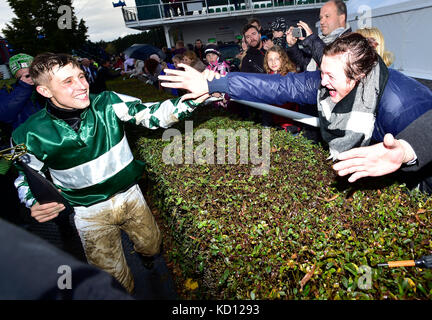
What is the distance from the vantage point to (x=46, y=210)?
2.27 m

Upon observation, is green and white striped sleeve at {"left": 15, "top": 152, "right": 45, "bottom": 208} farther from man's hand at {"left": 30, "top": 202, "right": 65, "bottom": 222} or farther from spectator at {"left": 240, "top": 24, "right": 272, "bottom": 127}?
spectator at {"left": 240, "top": 24, "right": 272, "bottom": 127}

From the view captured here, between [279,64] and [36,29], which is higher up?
[36,29]

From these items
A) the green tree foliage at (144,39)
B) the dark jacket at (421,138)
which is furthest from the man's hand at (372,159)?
the green tree foliage at (144,39)

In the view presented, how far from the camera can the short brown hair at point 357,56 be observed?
2033mm

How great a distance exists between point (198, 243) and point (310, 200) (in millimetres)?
923

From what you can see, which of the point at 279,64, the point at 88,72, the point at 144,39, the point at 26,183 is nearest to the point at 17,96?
the point at 26,183

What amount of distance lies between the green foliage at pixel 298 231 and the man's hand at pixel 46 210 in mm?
954

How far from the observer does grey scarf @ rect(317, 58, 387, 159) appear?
2.01 meters

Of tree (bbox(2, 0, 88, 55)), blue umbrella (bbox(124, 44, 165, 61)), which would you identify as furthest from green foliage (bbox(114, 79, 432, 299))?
tree (bbox(2, 0, 88, 55))

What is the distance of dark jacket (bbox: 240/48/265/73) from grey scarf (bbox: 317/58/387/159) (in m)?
3.13

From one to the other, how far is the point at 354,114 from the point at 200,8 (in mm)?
30787

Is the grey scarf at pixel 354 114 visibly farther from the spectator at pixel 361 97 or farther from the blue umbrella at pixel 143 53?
the blue umbrella at pixel 143 53

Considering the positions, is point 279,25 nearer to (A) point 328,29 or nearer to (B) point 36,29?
(A) point 328,29
